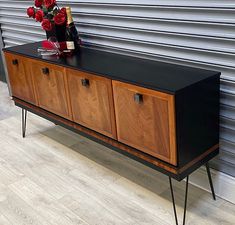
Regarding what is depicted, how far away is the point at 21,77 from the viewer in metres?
2.54

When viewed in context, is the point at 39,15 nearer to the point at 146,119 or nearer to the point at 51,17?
the point at 51,17

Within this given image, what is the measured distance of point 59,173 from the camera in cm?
230

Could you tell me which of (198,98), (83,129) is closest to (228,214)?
(198,98)

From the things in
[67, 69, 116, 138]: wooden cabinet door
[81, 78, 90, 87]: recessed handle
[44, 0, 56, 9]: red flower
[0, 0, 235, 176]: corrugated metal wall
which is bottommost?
[67, 69, 116, 138]: wooden cabinet door

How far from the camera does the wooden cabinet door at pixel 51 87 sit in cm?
217

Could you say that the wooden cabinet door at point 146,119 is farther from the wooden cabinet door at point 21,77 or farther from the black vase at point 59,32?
the wooden cabinet door at point 21,77

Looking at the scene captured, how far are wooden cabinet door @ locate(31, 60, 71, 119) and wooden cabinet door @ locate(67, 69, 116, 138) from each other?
0.25ft

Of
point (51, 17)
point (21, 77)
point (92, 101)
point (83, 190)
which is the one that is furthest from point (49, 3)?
point (83, 190)

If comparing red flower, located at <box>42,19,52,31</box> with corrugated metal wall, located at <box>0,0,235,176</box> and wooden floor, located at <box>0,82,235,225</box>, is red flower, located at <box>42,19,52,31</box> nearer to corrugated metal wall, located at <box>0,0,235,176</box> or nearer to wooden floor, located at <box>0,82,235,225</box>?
corrugated metal wall, located at <box>0,0,235,176</box>

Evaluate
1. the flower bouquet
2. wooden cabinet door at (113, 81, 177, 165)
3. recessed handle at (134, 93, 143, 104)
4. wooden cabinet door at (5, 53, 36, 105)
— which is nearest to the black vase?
the flower bouquet

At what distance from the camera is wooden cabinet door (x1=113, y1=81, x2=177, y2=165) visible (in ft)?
5.24

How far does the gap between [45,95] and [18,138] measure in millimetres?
602

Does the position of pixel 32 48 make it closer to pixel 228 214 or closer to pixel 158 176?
pixel 158 176

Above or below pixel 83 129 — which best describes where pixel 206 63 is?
above
